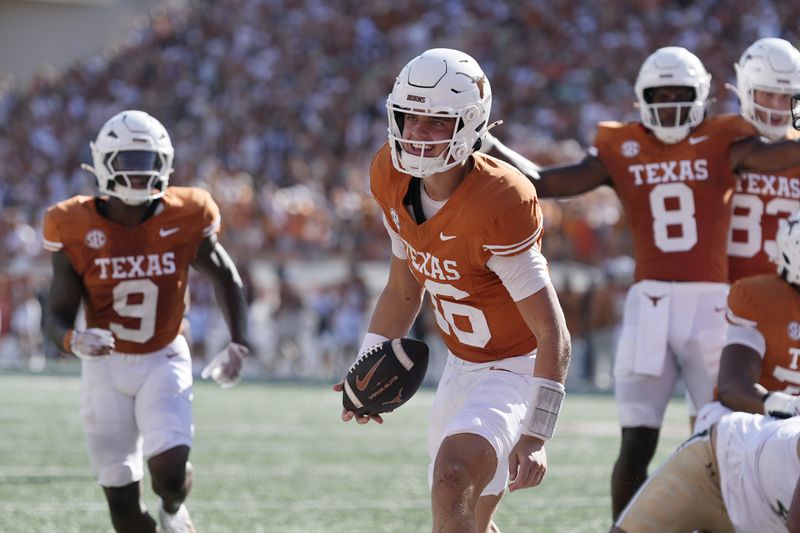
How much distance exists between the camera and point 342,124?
738 inches

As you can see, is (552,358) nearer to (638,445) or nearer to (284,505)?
(638,445)

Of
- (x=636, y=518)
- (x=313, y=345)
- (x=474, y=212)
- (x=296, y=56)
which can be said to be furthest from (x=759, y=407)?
(x=296, y=56)

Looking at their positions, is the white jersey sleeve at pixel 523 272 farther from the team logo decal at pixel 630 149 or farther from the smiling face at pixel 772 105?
the smiling face at pixel 772 105

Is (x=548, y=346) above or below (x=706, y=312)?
above

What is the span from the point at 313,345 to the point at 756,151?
1022 centimetres

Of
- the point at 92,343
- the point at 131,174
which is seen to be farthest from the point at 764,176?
the point at 92,343

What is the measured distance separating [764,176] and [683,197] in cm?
36

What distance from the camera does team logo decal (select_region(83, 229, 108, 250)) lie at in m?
5.15

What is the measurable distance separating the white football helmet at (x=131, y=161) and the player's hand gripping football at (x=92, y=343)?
0.60 m

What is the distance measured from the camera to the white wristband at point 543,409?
3.66 m

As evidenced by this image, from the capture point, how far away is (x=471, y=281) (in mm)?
4004

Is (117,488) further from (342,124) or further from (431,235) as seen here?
(342,124)

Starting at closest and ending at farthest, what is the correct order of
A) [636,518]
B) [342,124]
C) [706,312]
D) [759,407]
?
[636,518] < [759,407] < [706,312] < [342,124]

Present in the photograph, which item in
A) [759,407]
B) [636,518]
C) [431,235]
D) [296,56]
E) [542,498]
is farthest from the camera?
[296,56]
